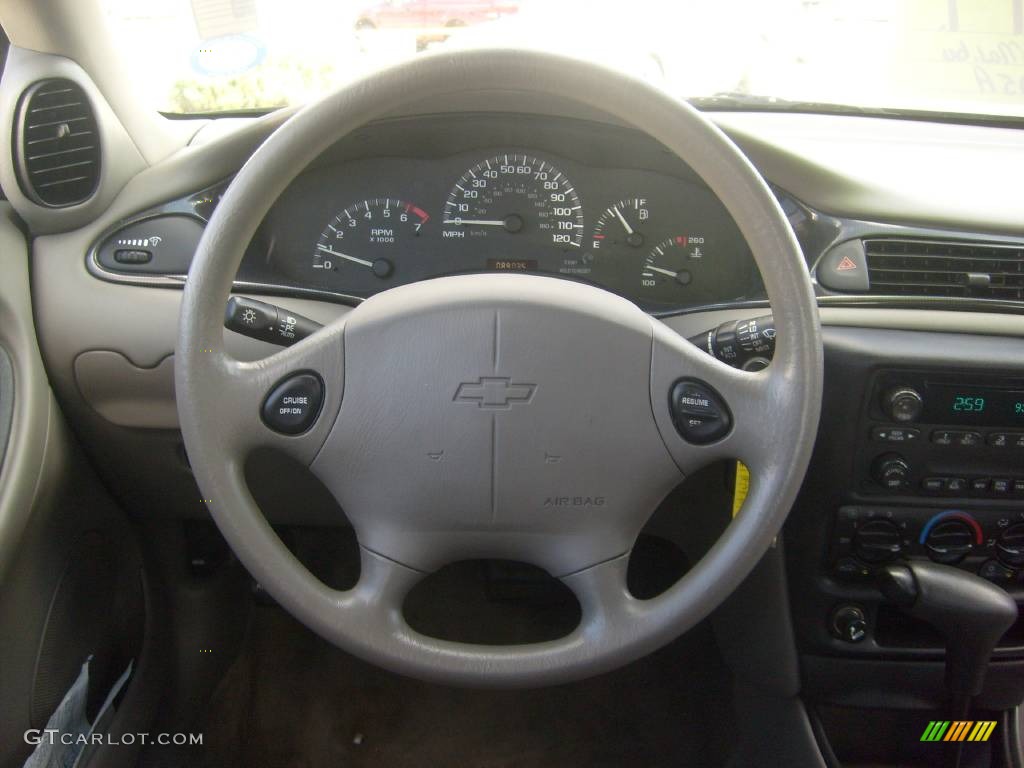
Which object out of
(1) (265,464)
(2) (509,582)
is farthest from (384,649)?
(2) (509,582)

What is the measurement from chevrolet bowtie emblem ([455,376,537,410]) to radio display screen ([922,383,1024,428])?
69 cm

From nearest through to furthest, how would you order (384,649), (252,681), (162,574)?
(384,649), (162,574), (252,681)

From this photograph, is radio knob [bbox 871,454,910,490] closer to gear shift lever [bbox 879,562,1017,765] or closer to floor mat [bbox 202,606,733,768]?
gear shift lever [bbox 879,562,1017,765]

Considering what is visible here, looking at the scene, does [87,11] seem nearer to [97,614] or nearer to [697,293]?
[97,614]

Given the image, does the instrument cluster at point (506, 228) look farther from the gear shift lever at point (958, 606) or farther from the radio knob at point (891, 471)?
the gear shift lever at point (958, 606)

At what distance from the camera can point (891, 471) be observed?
1.34 metres

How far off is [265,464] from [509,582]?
528 mm

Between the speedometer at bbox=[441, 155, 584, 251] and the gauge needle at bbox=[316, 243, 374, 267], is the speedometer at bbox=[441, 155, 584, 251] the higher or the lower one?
the higher one

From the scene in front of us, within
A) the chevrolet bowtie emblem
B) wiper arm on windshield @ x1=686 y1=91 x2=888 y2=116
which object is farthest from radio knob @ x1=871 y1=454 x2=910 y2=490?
wiper arm on windshield @ x1=686 y1=91 x2=888 y2=116

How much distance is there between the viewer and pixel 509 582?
1682 millimetres

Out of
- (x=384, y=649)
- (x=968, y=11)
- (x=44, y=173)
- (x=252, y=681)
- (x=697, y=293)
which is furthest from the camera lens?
(x=252, y=681)

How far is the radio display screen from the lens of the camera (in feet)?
4.36

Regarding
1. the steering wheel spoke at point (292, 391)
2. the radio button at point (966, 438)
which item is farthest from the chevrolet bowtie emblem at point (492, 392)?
the radio button at point (966, 438)

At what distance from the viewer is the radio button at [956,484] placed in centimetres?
135
